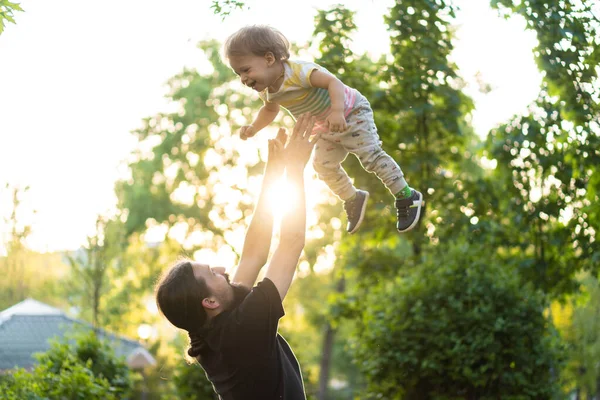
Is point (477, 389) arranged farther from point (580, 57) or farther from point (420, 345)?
point (580, 57)

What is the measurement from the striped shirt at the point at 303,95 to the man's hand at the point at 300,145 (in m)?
0.23

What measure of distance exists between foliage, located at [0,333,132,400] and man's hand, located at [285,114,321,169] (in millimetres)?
3525

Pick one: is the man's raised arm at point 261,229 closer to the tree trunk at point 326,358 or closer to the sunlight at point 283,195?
the sunlight at point 283,195

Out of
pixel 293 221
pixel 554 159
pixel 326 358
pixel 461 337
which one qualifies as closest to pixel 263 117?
pixel 293 221

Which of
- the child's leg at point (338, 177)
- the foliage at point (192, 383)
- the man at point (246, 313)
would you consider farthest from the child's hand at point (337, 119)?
the foliage at point (192, 383)

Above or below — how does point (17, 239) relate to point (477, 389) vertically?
above

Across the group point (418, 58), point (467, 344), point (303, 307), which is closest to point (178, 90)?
point (303, 307)

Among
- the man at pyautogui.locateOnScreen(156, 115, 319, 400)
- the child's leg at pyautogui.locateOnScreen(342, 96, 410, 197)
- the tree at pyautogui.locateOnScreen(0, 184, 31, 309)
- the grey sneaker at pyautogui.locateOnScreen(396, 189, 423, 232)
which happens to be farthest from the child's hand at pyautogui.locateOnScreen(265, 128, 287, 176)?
the tree at pyautogui.locateOnScreen(0, 184, 31, 309)

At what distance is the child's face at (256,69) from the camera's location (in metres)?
3.69

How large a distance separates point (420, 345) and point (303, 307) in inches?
913

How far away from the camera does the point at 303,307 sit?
1249 inches

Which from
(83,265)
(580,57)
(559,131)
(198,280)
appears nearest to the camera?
(198,280)

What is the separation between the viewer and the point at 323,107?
4.02 m

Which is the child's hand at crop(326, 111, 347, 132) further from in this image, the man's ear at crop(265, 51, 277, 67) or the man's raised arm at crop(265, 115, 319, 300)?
the man's ear at crop(265, 51, 277, 67)
